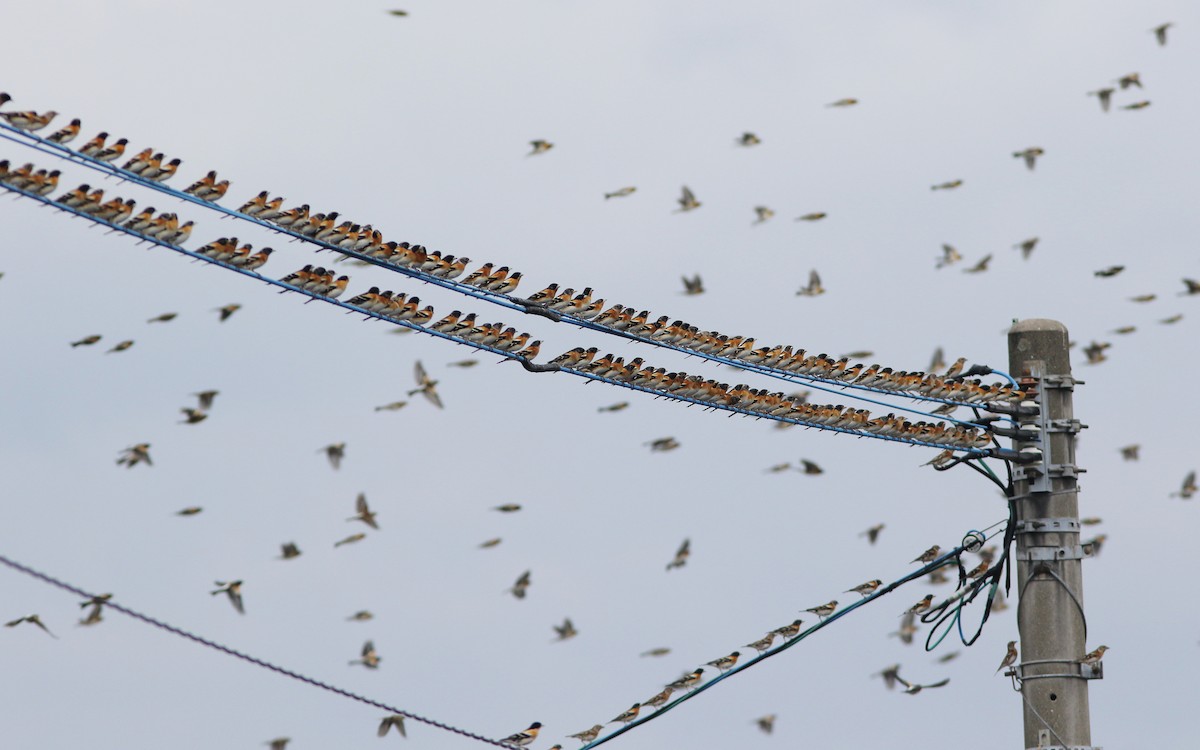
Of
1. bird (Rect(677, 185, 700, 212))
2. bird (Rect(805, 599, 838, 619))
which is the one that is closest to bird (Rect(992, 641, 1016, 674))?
bird (Rect(805, 599, 838, 619))

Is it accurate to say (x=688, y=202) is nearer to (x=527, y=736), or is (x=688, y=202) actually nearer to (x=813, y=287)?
(x=813, y=287)

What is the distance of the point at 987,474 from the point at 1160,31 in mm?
25032

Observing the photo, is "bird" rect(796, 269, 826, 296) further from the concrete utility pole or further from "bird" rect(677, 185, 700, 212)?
the concrete utility pole

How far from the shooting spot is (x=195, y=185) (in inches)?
750

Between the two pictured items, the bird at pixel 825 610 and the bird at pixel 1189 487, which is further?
the bird at pixel 1189 487

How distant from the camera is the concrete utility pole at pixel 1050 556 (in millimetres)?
18969

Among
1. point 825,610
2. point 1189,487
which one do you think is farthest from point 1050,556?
point 1189,487

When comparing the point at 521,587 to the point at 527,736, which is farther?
the point at 521,587

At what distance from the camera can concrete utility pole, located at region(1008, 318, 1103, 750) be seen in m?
19.0

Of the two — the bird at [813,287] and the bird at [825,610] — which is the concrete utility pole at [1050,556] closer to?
the bird at [825,610]

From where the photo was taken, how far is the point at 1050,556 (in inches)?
758

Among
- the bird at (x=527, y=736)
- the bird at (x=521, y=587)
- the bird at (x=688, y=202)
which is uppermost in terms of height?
the bird at (x=688, y=202)

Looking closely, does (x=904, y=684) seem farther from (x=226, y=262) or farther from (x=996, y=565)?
(x=226, y=262)

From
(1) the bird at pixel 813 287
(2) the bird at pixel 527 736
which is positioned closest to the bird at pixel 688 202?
(1) the bird at pixel 813 287
